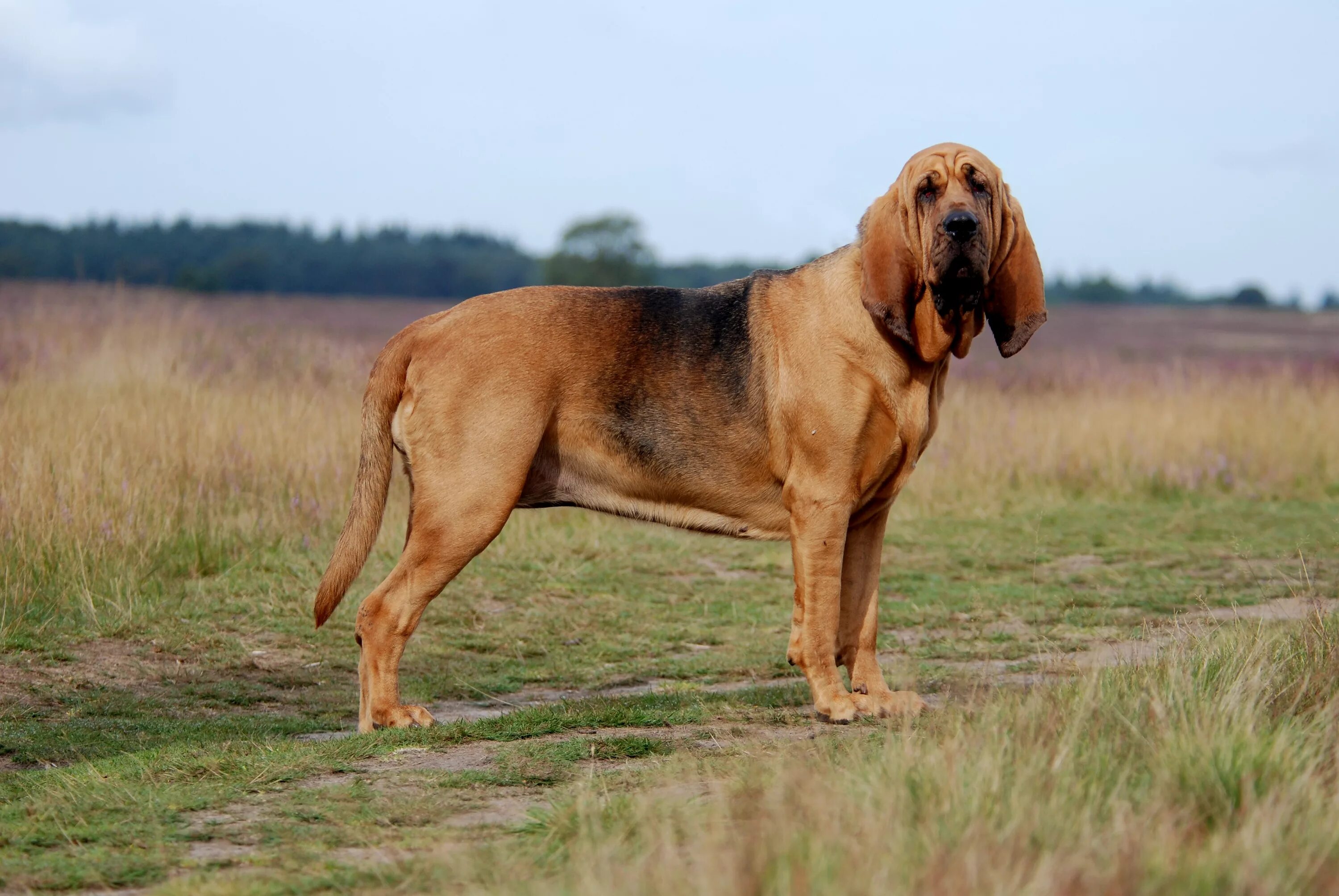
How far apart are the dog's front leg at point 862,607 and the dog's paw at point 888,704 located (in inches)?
2.1

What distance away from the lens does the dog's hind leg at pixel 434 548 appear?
5.32 meters

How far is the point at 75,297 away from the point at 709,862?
18430 mm

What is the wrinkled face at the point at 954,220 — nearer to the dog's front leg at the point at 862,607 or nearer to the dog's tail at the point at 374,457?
the dog's front leg at the point at 862,607

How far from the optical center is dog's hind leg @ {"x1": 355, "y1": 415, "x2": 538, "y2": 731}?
5.32 m

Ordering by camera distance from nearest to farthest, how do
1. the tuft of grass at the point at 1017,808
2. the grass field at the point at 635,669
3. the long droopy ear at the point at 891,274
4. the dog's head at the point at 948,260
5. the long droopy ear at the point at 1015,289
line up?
1. the tuft of grass at the point at 1017,808
2. the grass field at the point at 635,669
3. the dog's head at the point at 948,260
4. the long droopy ear at the point at 891,274
5. the long droopy ear at the point at 1015,289

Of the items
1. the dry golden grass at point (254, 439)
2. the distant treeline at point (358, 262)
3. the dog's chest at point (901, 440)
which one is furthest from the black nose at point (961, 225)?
the distant treeline at point (358, 262)

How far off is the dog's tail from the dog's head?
2037mm

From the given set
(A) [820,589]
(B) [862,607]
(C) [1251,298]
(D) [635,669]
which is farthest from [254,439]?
(C) [1251,298]

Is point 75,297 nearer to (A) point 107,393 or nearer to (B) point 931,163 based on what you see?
(A) point 107,393

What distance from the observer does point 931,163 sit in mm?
5234

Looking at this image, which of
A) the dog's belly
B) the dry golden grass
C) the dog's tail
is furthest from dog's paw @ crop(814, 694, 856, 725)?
the dry golden grass

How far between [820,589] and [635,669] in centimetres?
185

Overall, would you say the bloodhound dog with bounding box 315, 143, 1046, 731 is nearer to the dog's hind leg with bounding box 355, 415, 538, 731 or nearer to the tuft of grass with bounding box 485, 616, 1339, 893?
the dog's hind leg with bounding box 355, 415, 538, 731

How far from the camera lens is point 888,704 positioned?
5355 mm
